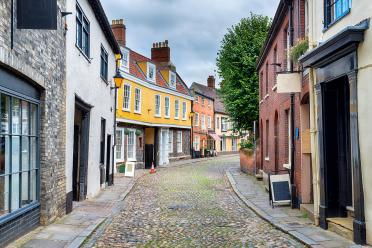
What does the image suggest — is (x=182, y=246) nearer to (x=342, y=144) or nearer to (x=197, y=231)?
(x=197, y=231)

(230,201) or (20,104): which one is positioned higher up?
(20,104)

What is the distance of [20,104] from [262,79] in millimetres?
14851

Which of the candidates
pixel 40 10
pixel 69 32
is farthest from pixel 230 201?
pixel 40 10

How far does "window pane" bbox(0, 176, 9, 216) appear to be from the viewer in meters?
7.02

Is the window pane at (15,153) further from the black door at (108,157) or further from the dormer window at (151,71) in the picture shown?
the dormer window at (151,71)

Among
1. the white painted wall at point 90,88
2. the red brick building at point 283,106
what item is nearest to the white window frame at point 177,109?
the red brick building at point 283,106

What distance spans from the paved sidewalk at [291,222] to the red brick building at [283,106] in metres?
0.85

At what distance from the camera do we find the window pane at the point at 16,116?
748 cm

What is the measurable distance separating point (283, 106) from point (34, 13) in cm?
941

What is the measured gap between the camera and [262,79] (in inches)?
829

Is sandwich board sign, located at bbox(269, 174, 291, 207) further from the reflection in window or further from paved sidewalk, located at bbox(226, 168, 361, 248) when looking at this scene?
the reflection in window

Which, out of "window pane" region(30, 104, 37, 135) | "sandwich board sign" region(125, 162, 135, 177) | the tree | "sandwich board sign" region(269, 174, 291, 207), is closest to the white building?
"window pane" region(30, 104, 37, 135)

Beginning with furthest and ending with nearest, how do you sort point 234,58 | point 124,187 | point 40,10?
point 234,58 → point 124,187 → point 40,10

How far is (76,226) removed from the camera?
→ 367 inches
